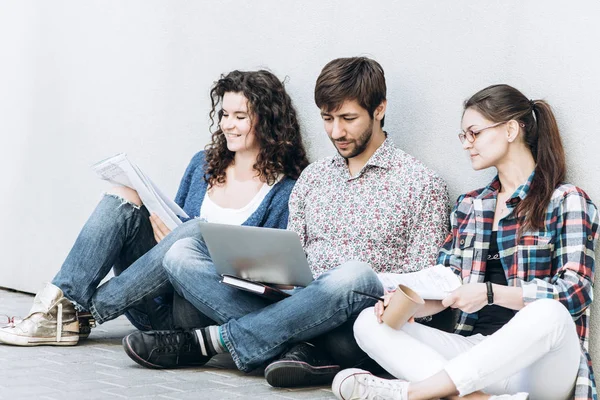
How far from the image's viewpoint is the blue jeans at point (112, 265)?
4.33m

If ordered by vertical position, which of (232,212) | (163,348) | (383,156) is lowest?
(163,348)

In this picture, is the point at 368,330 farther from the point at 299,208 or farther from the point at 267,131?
the point at 267,131

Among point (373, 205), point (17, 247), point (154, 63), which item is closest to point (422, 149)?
point (373, 205)

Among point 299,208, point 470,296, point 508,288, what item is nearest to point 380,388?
point 470,296

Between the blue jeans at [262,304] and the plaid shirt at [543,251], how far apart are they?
0.37 metres

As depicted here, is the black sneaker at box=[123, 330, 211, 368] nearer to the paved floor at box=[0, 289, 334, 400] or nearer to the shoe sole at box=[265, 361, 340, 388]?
the paved floor at box=[0, 289, 334, 400]

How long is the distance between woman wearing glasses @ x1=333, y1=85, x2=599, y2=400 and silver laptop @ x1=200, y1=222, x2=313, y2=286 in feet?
1.18

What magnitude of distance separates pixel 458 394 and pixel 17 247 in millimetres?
4361

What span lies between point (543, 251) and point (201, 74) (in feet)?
8.58

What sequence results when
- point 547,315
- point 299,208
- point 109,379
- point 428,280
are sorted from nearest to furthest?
point 547,315
point 428,280
point 109,379
point 299,208

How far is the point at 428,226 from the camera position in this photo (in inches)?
160

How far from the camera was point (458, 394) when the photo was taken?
3.16 metres

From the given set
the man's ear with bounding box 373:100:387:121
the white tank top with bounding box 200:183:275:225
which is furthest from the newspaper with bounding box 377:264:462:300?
the white tank top with bounding box 200:183:275:225

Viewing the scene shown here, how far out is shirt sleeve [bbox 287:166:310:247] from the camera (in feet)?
14.4
